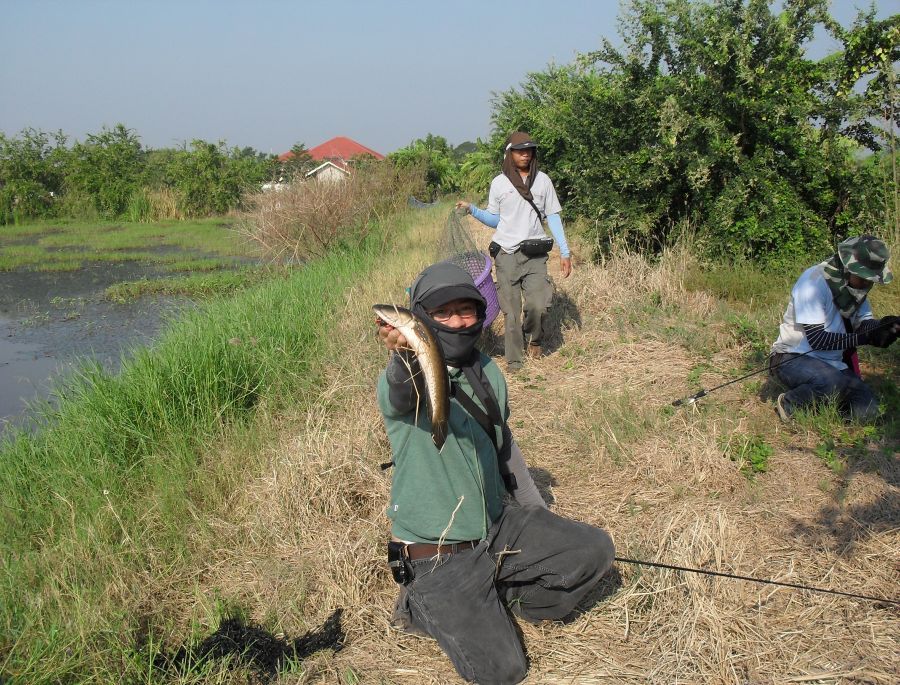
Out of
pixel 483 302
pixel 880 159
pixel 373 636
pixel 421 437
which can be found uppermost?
pixel 880 159

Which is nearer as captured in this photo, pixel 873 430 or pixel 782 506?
pixel 782 506

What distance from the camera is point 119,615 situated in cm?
289

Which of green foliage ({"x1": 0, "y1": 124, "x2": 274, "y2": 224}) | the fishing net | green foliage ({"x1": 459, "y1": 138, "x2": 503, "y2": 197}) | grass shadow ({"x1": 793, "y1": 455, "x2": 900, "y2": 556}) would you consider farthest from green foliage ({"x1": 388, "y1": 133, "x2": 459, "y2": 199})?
grass shadow ({"x1": 793, "y1": 455, "x2": 900, "y2": 556})

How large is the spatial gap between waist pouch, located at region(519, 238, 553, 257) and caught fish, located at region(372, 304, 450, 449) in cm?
364

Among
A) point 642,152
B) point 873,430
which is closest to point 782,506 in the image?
point 873,430

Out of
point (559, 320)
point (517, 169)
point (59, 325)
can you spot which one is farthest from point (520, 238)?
point (59, 325)

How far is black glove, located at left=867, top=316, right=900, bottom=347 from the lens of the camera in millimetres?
4137

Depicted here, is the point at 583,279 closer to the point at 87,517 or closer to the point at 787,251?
the point at 787,251

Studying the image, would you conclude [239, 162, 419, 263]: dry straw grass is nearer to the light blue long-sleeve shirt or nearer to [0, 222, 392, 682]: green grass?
[0, 222, 392, 682]: green grass

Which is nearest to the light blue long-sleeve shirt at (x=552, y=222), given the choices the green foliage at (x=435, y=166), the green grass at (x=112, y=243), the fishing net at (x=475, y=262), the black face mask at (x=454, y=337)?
the fishing net at (x=475, y=262)

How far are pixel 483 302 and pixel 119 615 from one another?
204cm

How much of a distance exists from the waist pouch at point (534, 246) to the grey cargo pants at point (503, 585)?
3.26 metres

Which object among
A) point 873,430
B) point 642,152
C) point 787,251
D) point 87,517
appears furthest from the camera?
point 642,152

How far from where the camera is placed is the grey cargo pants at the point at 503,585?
2510mm
